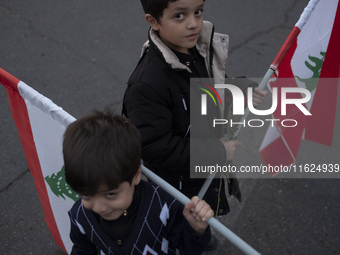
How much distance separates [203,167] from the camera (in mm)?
1890

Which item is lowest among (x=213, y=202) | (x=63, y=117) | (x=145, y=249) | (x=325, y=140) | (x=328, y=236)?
(x=328, y=236)

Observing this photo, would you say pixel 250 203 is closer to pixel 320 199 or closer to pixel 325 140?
pixel 320 199

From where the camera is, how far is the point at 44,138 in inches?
68.4

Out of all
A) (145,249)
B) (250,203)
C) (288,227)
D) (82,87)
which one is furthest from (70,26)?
(145,249)

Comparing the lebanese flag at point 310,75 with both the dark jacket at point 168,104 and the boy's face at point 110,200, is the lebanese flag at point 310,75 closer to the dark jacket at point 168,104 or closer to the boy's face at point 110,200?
the dark jacket at point 168,104

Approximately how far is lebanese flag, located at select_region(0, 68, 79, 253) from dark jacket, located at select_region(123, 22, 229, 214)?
0.32 meters

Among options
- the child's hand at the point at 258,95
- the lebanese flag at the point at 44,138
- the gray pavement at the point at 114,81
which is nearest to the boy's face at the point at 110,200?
the lebanese flag at the point at 44,138

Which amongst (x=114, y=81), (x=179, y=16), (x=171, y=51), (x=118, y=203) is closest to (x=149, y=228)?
(x=118, y=203)

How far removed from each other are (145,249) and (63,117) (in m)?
0.58

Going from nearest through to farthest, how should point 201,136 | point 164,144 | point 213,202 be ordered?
point 164,144 → point 201,136 → point 213,202

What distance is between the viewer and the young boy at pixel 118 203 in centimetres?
126

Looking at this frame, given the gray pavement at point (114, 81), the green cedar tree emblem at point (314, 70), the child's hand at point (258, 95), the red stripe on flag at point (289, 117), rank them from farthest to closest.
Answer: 1. the gray pavement at point (114, 81)
2. the red stripe on flag at point (289, 117)
3. the green cedar tree emblem at point (314, 70)
4. the child's hand at point (258, 95)

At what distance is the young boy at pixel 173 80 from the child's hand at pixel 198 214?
16.3 inches

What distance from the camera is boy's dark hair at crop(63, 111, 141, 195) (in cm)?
125
